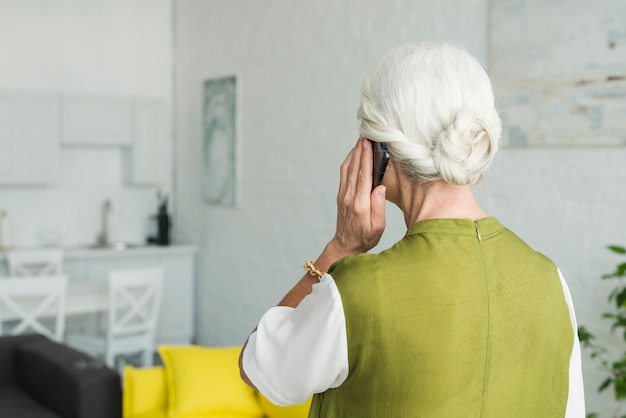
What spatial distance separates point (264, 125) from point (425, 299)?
4.42 meters

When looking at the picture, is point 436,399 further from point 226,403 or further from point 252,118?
point 252,118

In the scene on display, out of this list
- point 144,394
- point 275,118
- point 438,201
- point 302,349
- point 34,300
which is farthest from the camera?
point 275,118

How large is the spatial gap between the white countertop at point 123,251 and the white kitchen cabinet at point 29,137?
583mm

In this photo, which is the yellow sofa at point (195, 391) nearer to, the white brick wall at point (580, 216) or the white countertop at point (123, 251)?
the white brick wall at point (580, 216)

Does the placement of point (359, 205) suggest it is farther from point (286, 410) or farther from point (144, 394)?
point (144, 394)

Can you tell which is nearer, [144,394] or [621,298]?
[621,298]

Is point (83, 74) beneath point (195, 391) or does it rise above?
above

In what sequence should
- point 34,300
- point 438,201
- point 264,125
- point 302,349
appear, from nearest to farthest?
1. point 302,349
2. point 438,201
3. point 34,300
4. point 264,125

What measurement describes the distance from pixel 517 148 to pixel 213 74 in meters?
3.14

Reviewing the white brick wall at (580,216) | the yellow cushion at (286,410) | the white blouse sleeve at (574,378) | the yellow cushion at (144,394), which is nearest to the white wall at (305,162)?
the white brick wall at (580,216)

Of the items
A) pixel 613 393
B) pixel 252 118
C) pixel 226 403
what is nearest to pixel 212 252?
pixel 252 118

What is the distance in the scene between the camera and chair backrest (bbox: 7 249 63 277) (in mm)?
5453

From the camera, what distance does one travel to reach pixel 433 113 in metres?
1.10

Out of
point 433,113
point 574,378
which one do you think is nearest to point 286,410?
point 574,378
